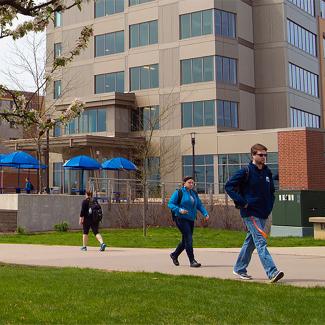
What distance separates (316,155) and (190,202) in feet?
99.3

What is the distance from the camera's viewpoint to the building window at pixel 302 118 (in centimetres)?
5072

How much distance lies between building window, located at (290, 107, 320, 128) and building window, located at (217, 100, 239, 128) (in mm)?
5756

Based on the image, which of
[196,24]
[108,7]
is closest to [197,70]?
[196,24]

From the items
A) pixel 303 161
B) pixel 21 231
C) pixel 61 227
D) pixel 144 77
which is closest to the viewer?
pixel 21 231

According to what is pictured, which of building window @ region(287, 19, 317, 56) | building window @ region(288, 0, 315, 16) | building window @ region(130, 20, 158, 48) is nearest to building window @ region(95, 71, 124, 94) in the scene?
building window @ region(130, 20, 158, 48)

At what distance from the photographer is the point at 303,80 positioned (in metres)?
53.3

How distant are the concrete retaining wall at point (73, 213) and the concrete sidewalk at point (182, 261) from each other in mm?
10105

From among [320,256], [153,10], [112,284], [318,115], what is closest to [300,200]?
[320,256]

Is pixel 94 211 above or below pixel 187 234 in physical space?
above

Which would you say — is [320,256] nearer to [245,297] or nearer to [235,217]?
[245,297]

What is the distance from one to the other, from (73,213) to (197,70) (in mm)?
21881

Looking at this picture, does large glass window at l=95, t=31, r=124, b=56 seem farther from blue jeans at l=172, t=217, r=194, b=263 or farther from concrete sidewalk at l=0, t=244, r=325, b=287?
blue jeans at l=172, t=217, r=194, b=263

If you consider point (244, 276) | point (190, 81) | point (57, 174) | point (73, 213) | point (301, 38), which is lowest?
point (244, 276)

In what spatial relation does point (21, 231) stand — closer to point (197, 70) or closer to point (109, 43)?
point (197, 70)
